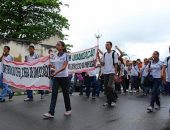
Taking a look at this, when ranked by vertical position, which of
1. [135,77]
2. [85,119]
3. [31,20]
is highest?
[31,20]

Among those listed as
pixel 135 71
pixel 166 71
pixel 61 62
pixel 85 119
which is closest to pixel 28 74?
pixel 61 62

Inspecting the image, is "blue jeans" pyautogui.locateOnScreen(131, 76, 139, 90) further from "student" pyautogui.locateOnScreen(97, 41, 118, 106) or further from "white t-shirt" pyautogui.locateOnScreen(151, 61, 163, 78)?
"white t-shirt" pyautogui.locateOnScreen(151, 61, 163, 78)

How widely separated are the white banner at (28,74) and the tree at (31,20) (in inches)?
1180

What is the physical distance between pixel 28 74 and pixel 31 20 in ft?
114

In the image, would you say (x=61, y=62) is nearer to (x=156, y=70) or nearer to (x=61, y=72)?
(x=61, y=72)

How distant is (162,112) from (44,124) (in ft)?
12.9

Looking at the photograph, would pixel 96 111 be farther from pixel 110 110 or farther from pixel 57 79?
pixel 57 79

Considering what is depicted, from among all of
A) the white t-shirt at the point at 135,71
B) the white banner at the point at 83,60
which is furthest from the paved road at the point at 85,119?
the white t-shirt at the point at 135,71

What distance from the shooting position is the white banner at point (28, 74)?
13.5 meters

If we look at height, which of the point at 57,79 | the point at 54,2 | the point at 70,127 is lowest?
the point at 70,127

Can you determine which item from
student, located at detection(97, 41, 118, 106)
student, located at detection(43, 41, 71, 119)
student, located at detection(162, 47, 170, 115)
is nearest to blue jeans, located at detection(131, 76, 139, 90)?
student, located at detection(97, 41, 118, 106)

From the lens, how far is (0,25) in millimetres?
45969

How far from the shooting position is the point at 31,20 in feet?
159

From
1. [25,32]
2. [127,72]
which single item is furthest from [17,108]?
[25,32]
